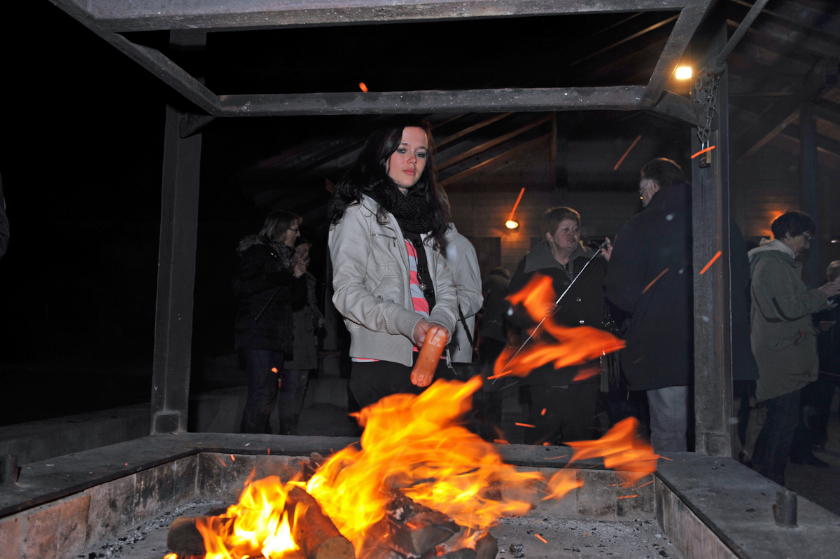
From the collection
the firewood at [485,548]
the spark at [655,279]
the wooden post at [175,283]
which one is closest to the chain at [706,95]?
the spark at [655,279]

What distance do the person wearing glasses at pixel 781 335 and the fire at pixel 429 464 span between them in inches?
89.5

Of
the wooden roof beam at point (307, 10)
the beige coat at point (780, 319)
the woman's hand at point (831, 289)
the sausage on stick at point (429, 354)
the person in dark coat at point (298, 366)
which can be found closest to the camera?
the wooden roof beam at point (307, 10)

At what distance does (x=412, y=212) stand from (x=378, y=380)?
2.44 feet

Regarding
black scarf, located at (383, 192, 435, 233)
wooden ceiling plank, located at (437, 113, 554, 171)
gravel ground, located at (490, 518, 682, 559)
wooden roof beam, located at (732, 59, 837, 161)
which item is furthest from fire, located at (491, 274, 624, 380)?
wooden roof beam, located at (732, 59, 837, 161)

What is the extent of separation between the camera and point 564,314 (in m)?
4.06

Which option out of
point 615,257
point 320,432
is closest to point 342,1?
point 615,257

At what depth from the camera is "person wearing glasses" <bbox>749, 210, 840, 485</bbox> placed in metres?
3.88

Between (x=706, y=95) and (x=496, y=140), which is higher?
(x=496, y=140)

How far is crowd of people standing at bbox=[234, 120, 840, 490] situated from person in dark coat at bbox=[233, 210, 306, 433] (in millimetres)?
11

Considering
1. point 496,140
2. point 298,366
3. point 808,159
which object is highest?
point 496,140

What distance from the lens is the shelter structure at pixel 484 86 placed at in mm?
1806

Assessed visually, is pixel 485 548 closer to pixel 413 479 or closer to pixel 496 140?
pixel 413 479

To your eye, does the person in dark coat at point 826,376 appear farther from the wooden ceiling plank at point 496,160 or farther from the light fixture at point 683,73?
the wooden ceiling plank at point 496,160

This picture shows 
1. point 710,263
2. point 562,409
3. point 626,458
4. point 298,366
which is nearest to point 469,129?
point 298,366
